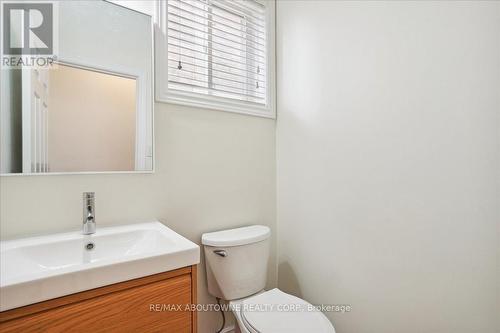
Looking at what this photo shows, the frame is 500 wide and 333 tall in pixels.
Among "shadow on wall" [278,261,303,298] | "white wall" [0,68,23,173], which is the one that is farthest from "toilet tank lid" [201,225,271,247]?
"white wall" [0,68,23,173]

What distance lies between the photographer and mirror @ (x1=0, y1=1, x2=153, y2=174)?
101 centimetres

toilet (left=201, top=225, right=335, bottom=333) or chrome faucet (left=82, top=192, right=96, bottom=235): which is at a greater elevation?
chrome faucet (left=82, top=192, right=96, bottom=235)

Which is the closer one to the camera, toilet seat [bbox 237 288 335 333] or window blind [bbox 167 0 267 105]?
toilet seat [bbox 237 288 335 333]

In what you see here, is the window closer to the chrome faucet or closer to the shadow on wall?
the chrome faucet

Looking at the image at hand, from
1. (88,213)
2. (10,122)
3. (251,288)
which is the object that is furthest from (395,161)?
(10,122)

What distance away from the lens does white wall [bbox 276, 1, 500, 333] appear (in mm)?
972

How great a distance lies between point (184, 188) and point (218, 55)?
837mm

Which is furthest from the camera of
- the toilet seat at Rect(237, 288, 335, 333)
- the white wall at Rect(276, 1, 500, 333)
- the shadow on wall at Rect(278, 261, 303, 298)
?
the shadow on wall at Rect(278, 261, 303, 298)

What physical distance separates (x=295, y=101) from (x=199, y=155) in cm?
70

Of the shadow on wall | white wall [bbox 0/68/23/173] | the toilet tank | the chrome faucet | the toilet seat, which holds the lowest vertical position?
the shadow on wall

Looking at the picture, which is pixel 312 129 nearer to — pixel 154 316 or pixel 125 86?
pixel 125 86

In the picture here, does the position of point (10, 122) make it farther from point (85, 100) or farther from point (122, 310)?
point (122, 310)

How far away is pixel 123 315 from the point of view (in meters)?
0.77

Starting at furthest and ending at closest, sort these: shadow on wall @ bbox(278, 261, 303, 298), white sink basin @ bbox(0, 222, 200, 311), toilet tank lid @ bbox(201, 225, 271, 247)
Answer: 1. shadow on wall @ bbox(278, 261, 303, 298)
2. toilet tank lid @ bbox(201, 225, 271, 247)
3. white sink basin @ bbox(0, 222, 200, 311)
